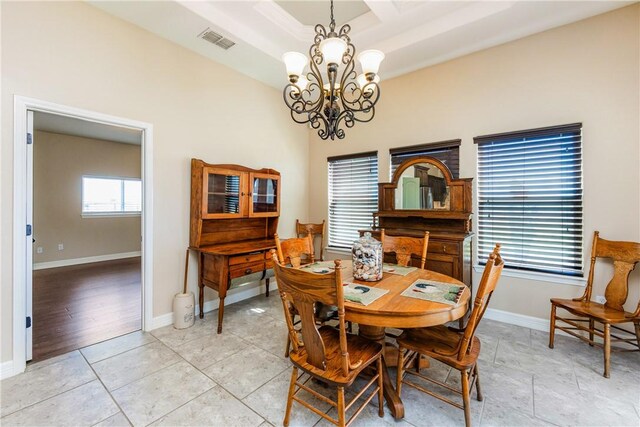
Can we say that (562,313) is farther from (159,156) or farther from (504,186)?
(159,156)

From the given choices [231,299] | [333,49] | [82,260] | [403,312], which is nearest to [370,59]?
[333,49]

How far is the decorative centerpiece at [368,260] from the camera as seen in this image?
2.09 m

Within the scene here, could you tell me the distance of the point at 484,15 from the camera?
278 cm

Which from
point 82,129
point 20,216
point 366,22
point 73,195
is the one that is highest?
point 366,22

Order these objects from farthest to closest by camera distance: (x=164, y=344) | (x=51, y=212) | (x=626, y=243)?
(x=51, y=212) < (x=164, y=344) < (x=626, y=243)

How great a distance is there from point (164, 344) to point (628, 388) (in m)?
3.88

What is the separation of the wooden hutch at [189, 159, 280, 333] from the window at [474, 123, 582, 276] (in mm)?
2748

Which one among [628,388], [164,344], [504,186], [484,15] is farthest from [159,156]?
[628,388]

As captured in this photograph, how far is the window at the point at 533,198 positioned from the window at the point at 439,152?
262 millimetres

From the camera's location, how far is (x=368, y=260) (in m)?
2.08

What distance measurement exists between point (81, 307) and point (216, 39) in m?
3.81

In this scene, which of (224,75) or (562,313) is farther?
(224,75)

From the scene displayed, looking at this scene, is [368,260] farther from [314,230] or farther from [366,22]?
[366,22]

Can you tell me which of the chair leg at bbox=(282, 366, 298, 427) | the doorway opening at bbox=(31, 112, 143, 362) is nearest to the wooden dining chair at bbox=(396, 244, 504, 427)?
the chair leg at bbox=(282, 366, 298, 427)
